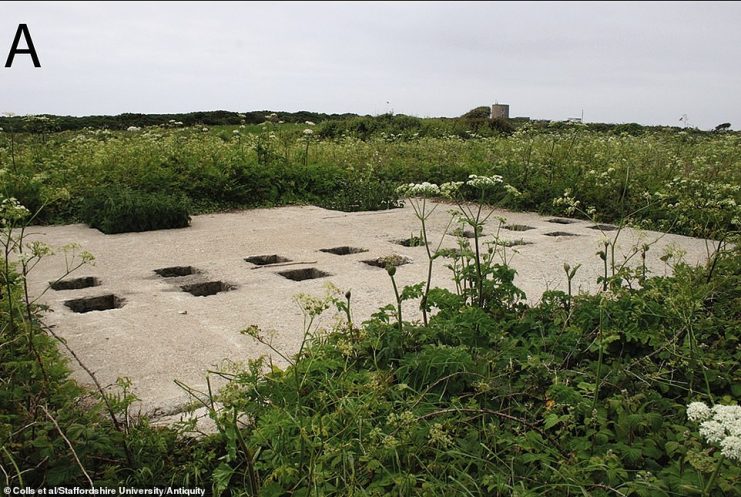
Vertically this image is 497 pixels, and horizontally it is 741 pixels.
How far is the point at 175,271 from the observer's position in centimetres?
549

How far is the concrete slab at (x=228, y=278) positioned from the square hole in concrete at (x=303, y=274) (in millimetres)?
49

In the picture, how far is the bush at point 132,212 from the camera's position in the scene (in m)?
7.08

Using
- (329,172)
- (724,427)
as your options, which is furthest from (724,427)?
Answer: (329,172)

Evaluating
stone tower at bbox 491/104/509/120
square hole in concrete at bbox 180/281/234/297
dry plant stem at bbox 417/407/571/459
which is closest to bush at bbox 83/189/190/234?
square hole in concrete at bbox 180/281/234/297

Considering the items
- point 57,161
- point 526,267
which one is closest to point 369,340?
point 526,267

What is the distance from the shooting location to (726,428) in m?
1.65

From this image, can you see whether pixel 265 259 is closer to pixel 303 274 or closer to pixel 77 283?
pixel 303 274

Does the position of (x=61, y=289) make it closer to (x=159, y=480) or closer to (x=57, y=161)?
(x=159, y=480)

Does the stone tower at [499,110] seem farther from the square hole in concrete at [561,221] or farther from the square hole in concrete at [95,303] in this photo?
the square hole in concrete at [95,303]

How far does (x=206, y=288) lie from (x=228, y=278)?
194 mm

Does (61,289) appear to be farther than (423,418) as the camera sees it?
Yes

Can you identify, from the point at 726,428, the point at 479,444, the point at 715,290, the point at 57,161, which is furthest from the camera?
the point at 57,161

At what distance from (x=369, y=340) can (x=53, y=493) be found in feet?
4.36

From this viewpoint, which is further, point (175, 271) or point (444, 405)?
point (175, 271)
